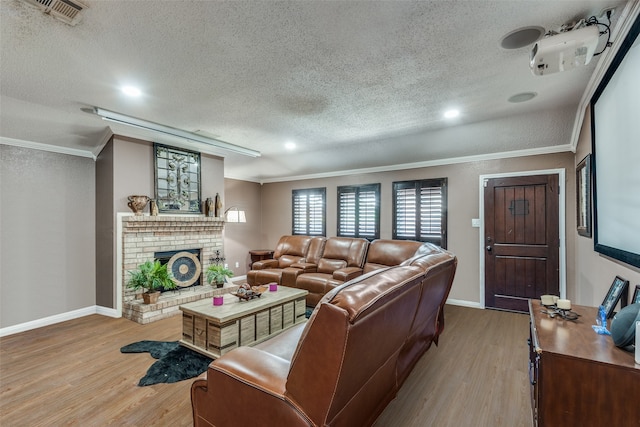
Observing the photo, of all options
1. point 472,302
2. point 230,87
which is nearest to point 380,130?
point 230,87

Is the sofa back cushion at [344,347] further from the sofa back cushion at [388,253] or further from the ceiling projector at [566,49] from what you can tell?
the sofa back cushion at [388,253]

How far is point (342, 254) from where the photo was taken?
5.00 metres

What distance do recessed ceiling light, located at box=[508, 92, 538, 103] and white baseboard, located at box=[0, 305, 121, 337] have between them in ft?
18.0

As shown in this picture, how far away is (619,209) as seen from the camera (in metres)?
1.74

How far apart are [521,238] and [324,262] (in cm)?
300

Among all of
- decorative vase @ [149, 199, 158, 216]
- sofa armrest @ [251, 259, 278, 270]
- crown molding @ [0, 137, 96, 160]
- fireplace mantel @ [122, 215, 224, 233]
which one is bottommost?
sofa armrest @ [251, 259, 278, 270]

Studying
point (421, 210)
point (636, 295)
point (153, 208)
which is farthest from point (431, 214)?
point (153, 208)

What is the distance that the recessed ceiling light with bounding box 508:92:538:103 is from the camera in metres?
2.89

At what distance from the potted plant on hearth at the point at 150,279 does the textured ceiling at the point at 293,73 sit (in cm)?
186

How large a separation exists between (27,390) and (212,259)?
283cm

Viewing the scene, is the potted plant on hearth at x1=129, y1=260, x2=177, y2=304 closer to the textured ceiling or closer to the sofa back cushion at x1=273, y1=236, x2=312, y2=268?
the textured ceiling

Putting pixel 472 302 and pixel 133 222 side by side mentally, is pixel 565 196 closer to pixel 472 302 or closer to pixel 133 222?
pixel 472 302

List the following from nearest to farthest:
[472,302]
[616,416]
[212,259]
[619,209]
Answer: [616,416], [619,209], [472,302], [212,259]

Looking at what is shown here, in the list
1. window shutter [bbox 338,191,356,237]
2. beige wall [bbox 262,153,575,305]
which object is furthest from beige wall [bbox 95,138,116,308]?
beige wall [bbox 262,153,575,305]
